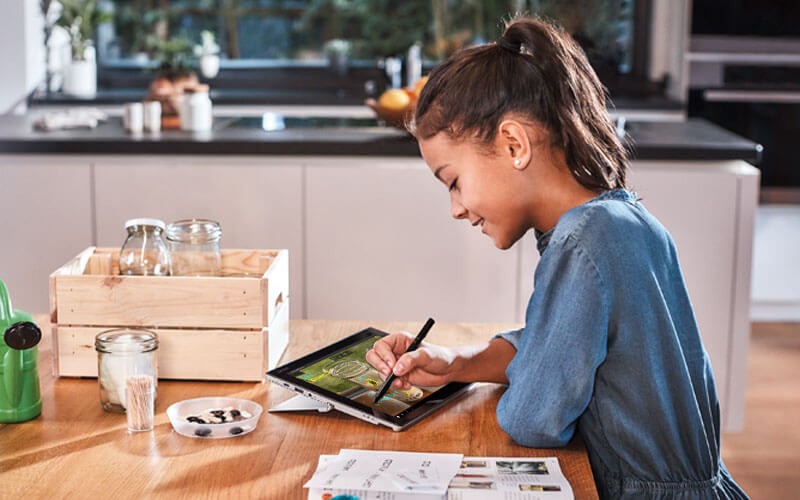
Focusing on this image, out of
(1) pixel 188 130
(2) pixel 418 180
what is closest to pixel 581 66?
(2) pixel 418 180

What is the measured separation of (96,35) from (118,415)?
13.1 feet

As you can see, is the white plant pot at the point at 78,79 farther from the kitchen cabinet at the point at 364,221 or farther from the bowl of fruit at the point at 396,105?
the bowl of fruit at the point at 396,105

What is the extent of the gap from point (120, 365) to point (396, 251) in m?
1.70

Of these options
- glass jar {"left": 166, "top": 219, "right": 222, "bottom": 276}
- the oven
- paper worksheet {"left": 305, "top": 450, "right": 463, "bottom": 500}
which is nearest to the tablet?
paper worksheet {"left": 305, "top": 450, "right": 463, "bottom": 500}

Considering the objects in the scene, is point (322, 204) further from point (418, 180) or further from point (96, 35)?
point (96, 35)

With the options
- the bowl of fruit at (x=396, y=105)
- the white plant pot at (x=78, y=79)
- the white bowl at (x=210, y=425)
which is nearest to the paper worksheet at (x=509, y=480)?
the white bowl at (x=210, y=425)

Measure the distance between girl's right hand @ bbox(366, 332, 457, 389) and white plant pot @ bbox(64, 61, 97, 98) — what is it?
11.4 ft

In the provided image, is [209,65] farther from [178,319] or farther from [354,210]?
[178,319]

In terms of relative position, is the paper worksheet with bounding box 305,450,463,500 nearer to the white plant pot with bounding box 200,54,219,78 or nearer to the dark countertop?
the dark countertop

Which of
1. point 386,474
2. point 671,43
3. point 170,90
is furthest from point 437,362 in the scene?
point 671,43

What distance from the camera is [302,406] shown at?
4.99 feet

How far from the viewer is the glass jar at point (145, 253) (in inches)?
65.8

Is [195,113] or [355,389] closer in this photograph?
[355,389]

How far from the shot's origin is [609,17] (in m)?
5.13
